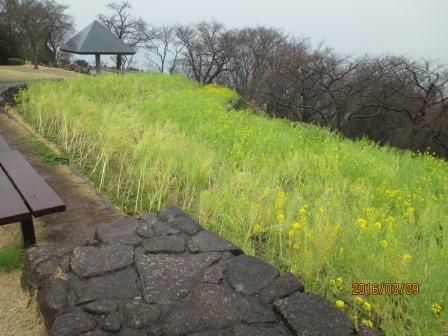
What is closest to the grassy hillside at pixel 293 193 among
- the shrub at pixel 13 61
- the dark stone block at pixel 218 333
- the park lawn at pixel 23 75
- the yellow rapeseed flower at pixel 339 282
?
the yellow rapeseed flower at pixel 339 282

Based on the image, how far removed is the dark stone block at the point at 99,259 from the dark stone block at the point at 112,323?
15.1 inches

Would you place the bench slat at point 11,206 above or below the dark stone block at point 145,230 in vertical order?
above

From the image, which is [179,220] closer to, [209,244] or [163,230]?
[163,230]

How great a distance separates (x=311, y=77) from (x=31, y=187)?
73.2ft

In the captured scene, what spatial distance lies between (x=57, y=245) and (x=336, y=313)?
1865 millimetres

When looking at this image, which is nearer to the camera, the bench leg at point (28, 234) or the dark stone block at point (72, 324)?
the dark stone block at point (72, 324)

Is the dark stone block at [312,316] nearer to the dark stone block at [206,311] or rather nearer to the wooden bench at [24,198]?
the dark stone block at [206,311]

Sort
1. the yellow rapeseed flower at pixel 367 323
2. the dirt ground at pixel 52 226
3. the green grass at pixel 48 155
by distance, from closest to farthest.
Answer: the yellow rapeseed flower at pixel 367 323 < the dirt ground at pixel 52 226 < the green grass at pixel 48 155

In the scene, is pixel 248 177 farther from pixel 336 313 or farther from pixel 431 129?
A: pixel 431 129

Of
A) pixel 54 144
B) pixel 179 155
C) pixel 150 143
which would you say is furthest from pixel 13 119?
pixel 179 155

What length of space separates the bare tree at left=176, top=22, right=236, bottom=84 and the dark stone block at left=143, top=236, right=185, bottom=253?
92.3 ft

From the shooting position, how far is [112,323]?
1.91 metres

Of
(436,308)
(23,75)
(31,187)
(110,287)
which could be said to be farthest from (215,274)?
(23,75)

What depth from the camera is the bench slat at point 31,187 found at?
2.51m
